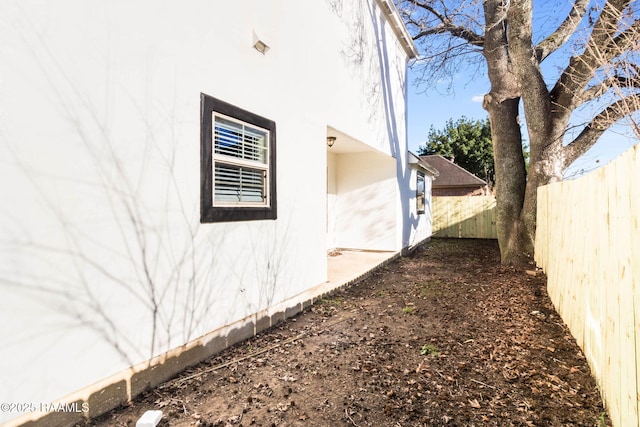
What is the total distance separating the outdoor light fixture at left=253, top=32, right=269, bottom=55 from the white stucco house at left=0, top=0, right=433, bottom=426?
0.05 feet

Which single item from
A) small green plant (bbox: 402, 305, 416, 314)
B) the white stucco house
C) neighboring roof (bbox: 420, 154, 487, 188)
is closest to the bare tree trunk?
small green plant (bbox: 402, 305, 416, 314)

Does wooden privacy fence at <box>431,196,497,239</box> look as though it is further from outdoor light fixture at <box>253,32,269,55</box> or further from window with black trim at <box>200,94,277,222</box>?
outdoor light fixture at <box>253,32,269,55</box>

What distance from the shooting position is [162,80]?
2.93m

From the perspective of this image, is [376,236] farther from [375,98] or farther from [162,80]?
[162,80]

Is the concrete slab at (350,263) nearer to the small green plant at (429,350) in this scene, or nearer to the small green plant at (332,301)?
the small green plant at (332,301)

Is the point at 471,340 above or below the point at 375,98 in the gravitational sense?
below

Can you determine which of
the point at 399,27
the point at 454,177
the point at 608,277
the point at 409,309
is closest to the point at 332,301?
the point at 409,309

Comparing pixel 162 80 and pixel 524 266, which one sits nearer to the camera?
pixel 162 80

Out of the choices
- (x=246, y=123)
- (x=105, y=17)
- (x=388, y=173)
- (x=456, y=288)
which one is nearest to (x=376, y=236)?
(x=388, y=173)

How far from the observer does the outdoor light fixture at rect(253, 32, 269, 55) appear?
4008 mm

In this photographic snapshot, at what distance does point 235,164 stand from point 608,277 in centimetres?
350

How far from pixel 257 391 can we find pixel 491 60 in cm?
922

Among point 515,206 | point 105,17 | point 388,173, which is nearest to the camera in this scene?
point 105,17

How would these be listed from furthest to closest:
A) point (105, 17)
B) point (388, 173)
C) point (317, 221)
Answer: point (388, 173)
point (317, 221)
point (105, 17)
